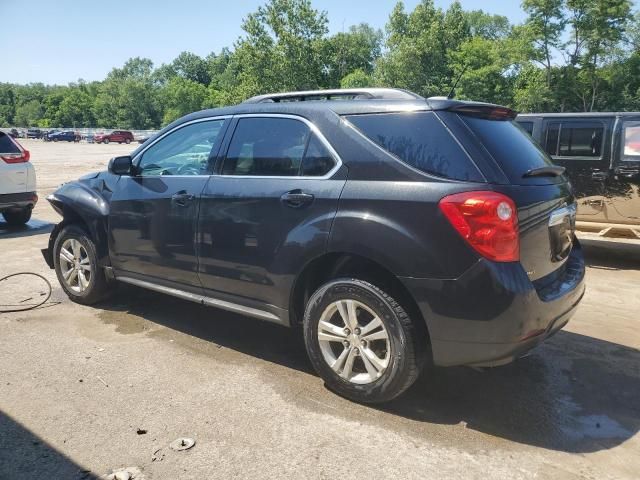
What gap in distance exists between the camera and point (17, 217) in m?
9.59

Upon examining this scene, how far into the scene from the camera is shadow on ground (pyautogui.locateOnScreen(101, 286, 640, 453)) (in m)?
2.96

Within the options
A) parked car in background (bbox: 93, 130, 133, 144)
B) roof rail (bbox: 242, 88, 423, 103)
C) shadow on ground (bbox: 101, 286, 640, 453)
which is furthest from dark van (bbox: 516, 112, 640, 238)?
parked car in background (bbox: 93, 130, 133, 144)

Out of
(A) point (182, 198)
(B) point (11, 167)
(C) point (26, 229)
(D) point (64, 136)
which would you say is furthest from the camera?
(D) point (64, 136)

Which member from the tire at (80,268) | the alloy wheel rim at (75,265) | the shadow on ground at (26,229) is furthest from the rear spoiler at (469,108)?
the shadow on ground at (26,229)

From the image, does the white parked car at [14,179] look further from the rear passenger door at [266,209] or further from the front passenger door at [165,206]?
the rear passenger door at [266,209]

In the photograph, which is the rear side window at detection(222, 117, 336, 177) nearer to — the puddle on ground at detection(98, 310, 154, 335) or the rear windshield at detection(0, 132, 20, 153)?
the puddle on ground at detection(98, 310, 154, 335)

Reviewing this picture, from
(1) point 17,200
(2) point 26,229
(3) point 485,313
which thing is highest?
(3) point 485,313

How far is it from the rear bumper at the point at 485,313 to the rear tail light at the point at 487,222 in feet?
0.25

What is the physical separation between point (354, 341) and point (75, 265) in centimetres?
318

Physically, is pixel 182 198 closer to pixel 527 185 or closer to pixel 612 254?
pixel 527 185

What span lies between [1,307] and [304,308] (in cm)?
333

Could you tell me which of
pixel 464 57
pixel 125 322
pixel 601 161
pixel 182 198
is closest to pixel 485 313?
pixel 182 198

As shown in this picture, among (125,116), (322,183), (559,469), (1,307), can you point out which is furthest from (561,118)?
(125,116)

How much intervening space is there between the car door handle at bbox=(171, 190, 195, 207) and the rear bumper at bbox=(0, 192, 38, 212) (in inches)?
241
